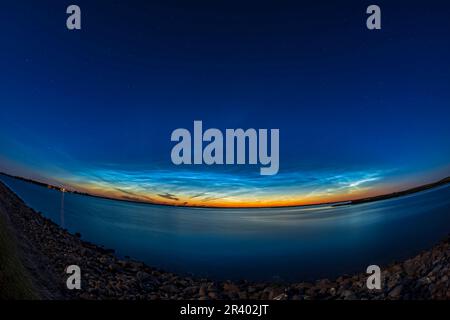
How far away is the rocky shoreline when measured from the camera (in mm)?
3156

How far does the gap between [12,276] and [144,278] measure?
3.99 feet

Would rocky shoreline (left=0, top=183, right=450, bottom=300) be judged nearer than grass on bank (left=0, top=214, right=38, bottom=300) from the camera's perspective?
No

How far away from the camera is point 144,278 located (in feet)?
11.0

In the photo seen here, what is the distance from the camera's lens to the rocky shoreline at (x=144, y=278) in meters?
3.16

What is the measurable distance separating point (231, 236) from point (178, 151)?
3.48 feet

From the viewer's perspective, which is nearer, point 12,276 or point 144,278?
point 12,276

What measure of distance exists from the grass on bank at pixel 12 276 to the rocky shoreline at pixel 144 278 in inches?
4.9

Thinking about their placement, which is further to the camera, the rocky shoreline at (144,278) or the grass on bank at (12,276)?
the rocky shoreline at (144,278)

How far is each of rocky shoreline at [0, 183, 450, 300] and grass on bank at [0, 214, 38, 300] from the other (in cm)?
13

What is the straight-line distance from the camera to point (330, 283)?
330cm

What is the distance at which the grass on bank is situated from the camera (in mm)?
2803

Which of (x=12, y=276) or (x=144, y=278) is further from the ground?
(x=12, y=276)
